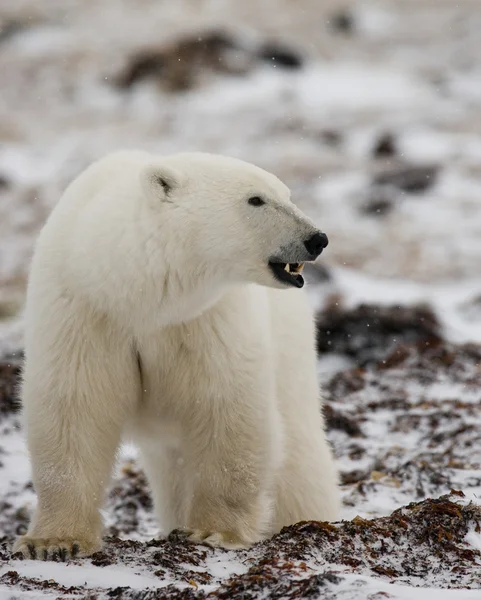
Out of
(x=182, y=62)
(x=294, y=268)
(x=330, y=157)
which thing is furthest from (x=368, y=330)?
(x=182, y=62)

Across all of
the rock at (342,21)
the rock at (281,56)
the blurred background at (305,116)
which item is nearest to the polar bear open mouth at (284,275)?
the blurred background at (305,116)

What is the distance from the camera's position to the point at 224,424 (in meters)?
3.68

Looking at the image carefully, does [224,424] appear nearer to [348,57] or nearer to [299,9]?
[348,57]

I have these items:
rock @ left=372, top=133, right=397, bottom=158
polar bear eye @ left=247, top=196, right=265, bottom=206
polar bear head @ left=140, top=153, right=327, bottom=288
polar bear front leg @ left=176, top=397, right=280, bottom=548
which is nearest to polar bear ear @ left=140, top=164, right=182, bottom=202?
polar bear head @ left=140, top=153, right=327, bottom=288

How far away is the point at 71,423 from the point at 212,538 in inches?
27.9

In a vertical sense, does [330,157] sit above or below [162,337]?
above

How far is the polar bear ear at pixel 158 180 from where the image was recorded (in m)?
3.43

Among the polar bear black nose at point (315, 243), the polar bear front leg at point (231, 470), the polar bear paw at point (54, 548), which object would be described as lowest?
the polar bear paw at point (54, 548)

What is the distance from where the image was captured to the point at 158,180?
345 cm

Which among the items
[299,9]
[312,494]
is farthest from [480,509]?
[299,9]

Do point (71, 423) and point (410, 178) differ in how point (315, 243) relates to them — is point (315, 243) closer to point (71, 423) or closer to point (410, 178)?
point (71, 423)

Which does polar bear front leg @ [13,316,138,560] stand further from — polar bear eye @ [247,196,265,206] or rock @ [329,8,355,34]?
rock @ [329,8,355,34]

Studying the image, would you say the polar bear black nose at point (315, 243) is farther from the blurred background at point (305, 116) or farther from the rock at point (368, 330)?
the blurred background at point (305, 116)

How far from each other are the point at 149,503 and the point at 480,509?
258cm
